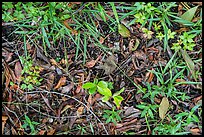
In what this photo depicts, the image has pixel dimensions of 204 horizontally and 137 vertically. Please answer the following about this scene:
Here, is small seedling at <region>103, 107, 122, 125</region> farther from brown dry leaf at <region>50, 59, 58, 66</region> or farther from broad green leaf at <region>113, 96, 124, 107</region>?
brown dry leaf at <region>50, 59, 58, 66</region>

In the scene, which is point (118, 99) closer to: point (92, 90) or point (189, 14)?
point (92, 90)

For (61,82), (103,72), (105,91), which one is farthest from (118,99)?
(61,82)

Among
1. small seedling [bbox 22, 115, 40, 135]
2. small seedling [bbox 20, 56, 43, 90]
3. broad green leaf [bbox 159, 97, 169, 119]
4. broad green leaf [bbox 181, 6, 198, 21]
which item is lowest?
small seedling [bbox 22, 115, 40, 135]

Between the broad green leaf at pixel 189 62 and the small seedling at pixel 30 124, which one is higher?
the broad green leaf at pixel 189 62

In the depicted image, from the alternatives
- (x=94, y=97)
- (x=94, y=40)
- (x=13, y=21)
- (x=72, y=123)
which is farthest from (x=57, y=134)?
(x=13, y=21)

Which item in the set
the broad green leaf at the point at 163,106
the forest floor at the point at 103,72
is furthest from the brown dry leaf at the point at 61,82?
the broad green leaf at the point at 163,106

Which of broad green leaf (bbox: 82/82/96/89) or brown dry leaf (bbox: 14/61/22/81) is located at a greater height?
brown dry leaf (bbox: 14/61/22/81)

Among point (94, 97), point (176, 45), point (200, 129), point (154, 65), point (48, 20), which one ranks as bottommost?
point (200, 129)

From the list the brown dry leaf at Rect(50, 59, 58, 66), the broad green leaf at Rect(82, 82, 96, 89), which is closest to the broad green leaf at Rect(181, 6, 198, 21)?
the broad green leaf at Rect(82, 82, 96, 89)

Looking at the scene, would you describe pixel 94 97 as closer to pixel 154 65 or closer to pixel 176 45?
pixel 154 65

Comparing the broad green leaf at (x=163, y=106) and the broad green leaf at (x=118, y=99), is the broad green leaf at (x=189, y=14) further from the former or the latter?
the broad green leaf at (x=118, y=99)

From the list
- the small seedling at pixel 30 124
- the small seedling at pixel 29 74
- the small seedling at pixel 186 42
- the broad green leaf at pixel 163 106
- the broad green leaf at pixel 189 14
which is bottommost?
the small seedling at pixel 30 124

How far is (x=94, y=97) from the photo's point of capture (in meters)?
2.38

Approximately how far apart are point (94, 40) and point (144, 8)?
0.45 metres
